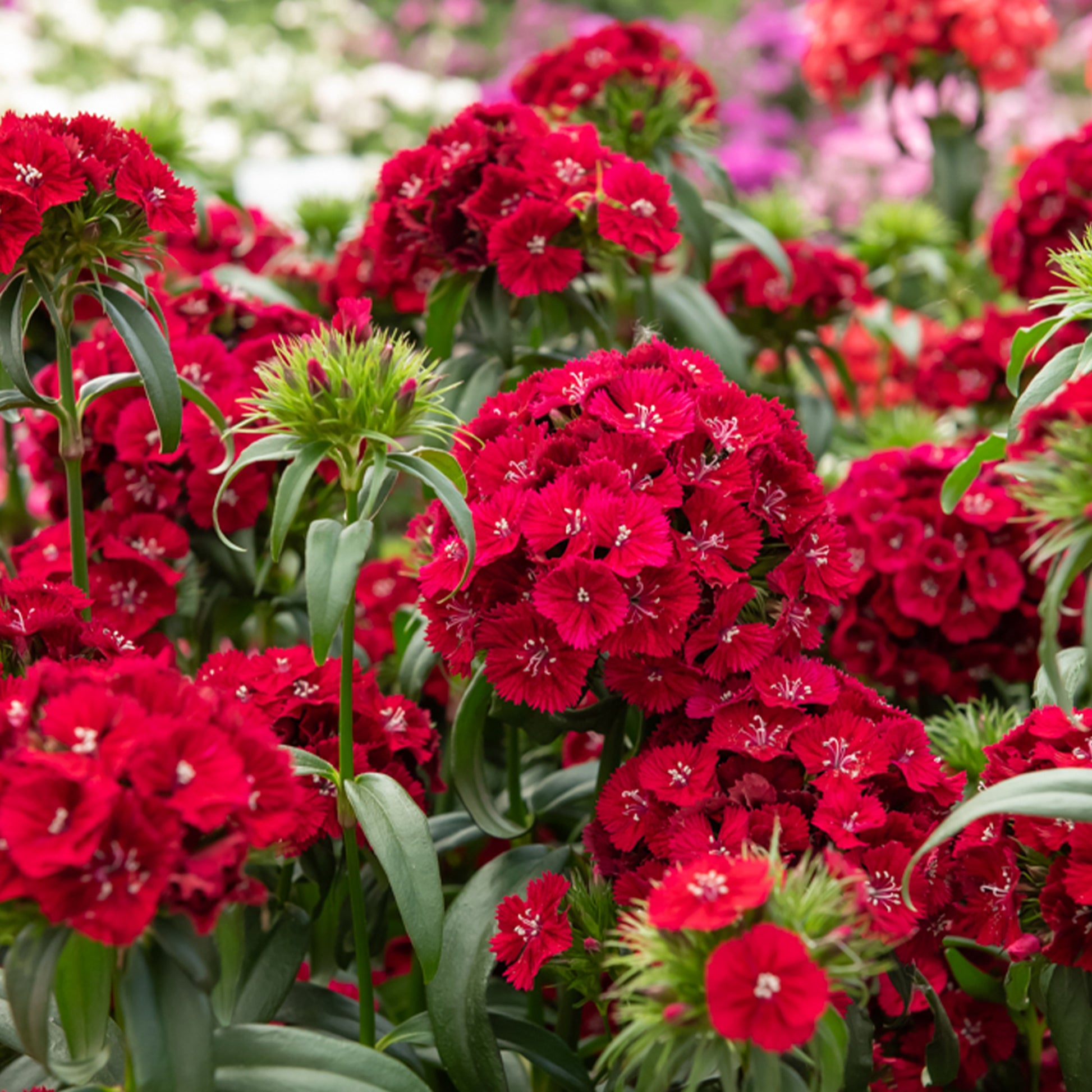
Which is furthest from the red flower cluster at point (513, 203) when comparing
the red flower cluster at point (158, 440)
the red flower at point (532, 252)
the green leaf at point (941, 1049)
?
the green leaf at point (941, 1049)

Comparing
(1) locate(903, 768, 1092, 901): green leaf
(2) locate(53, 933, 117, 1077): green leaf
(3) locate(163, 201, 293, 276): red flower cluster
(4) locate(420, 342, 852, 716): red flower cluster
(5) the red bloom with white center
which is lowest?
(2) locate(53, 933, 117, 1077): green leaf

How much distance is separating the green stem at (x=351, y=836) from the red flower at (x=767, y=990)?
1.69 ft

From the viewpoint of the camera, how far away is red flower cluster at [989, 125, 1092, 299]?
2.26 metres

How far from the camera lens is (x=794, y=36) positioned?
7129mm

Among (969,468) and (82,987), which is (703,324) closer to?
(969,468)

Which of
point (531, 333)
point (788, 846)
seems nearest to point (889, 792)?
point (788, 846)

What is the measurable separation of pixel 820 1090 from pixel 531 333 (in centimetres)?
133

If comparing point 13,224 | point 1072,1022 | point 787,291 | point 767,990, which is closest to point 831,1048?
point 767,990

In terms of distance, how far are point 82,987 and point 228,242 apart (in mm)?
1894

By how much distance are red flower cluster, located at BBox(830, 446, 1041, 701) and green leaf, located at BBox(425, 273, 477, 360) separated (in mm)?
664

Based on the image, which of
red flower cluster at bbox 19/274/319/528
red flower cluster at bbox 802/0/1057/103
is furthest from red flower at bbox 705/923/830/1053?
red flower cluster at bbox 802/0/1057/103

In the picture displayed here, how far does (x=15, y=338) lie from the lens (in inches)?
54.3

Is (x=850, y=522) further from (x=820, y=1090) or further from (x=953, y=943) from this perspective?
(x=820, y=1090)

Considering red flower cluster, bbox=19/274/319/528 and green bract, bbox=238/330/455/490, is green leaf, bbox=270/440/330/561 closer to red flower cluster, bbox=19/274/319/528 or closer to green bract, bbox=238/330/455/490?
green bract, bbox=238/330/455/490
